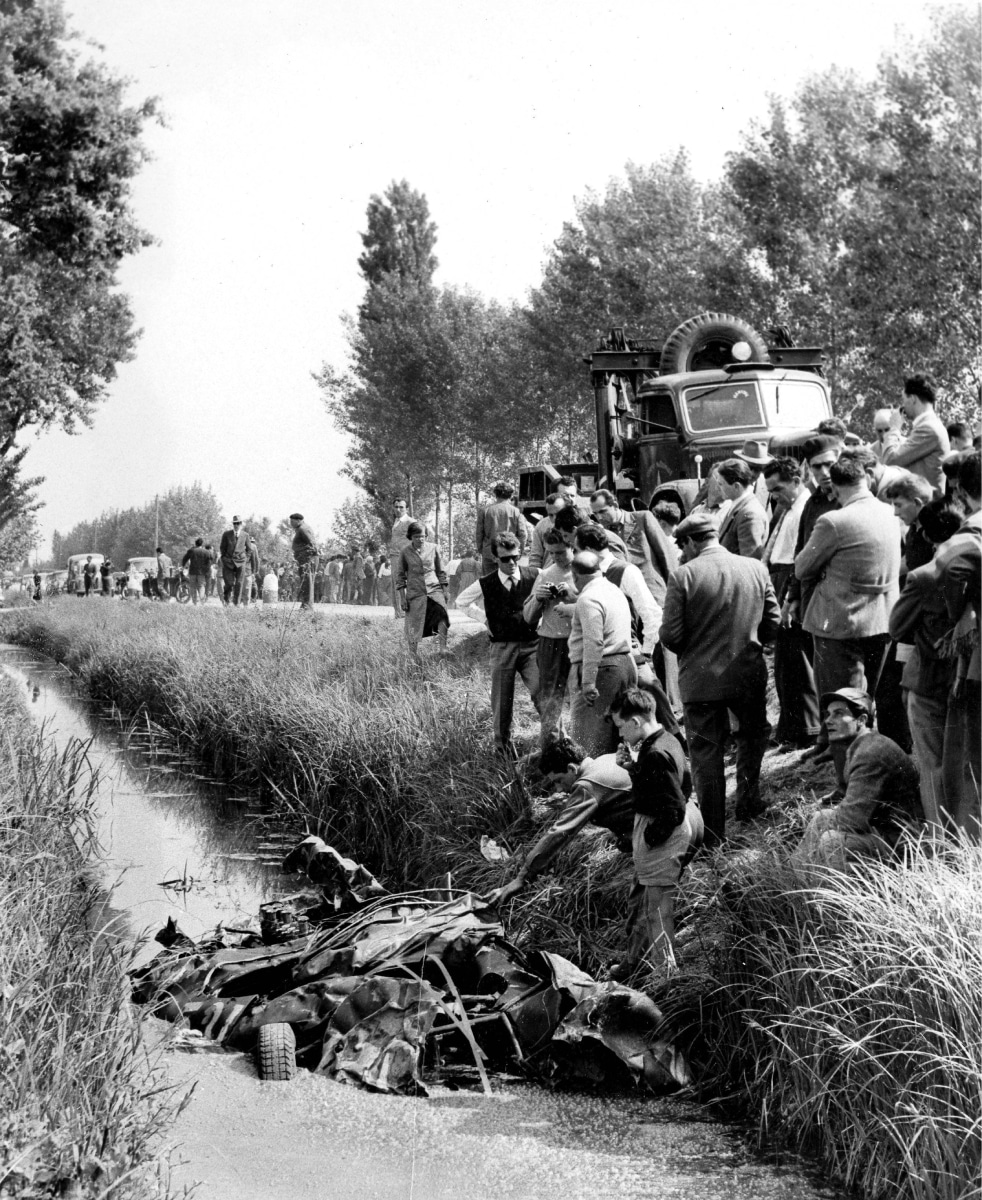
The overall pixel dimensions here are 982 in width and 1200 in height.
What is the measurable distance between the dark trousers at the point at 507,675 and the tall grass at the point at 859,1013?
3.84m

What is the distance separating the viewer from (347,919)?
7629 mm

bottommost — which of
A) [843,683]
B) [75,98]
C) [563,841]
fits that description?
[563,841]

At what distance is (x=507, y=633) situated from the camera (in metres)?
10.0

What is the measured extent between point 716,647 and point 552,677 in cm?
230

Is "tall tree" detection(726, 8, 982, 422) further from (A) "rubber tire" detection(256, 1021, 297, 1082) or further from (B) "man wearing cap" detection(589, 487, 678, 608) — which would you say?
(A) "rubber tire" detection(256, 1021, 297, 1082)

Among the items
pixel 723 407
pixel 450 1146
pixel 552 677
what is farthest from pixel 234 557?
pixel 450 1146

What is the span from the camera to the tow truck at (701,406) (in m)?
13.9

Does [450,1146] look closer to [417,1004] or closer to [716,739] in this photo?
[417,1004]

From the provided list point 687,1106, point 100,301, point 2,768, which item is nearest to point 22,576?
point 100,301

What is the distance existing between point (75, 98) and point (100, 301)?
3281 mm

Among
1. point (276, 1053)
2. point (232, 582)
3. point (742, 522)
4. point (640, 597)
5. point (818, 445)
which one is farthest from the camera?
point (232, 582)

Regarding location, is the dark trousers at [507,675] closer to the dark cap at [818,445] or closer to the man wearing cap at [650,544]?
the man wearing cap at [650,544]

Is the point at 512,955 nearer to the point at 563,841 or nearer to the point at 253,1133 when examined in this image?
the point at 563,841

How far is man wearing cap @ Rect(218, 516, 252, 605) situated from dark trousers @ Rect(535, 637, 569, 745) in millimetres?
13889
